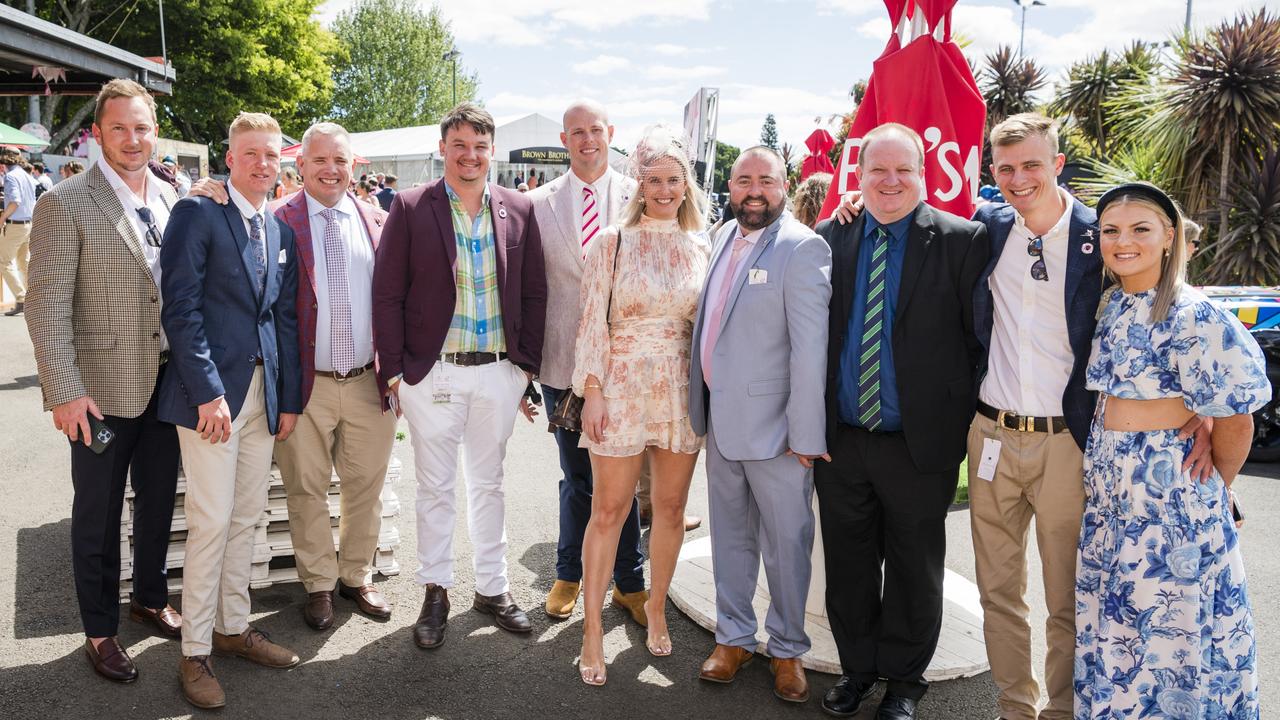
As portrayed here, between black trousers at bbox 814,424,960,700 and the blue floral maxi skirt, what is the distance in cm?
56

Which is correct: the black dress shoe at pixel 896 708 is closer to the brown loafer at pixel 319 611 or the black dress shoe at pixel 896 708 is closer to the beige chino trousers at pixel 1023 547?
the beige chino trousers at pixel 1023 547

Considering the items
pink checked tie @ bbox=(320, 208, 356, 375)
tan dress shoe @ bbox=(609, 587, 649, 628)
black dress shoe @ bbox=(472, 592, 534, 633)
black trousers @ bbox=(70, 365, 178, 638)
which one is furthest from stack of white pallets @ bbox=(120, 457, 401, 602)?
tan dress shoe @ bbox=(609, 587, 649, 628)

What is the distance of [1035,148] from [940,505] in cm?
130

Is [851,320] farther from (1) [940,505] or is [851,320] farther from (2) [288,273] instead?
(2) [288,273]

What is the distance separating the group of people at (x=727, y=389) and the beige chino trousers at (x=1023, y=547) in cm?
1

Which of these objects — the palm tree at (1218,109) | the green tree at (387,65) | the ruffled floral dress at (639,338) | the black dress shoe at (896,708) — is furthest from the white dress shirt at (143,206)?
the green tree at (387,65)

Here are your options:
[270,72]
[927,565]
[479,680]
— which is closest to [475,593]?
[479,680]

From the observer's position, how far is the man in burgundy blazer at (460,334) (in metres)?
3.74

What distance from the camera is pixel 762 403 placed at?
329 cm

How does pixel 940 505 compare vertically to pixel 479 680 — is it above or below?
above

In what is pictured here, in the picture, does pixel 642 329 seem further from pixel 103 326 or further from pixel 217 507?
pixel 103 326

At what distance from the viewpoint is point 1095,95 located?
19.4m

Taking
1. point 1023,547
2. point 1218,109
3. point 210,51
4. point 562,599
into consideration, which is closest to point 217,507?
point 562,599

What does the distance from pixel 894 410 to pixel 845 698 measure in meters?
1.13
